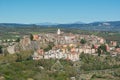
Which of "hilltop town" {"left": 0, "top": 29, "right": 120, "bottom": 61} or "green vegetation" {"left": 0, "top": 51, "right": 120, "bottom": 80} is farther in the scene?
"hilltop town" {"left": 0, "top": 29, "right": 120, "bottom": 61}

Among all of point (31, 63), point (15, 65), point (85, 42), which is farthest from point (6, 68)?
point (85, 42)

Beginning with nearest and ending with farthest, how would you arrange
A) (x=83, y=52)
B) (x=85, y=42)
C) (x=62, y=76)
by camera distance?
(x=62, y=76), (x=83, y=52), (x=85, y=42)

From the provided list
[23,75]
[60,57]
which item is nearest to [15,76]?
[23,75]

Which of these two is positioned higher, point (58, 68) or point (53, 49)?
point (53, 49)

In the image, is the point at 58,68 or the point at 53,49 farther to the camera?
the point at 53,49

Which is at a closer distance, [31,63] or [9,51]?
[31,63]

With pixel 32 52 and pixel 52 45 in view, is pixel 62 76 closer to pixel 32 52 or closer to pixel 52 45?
pixel 32 52

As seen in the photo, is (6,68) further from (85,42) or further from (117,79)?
(85,42)

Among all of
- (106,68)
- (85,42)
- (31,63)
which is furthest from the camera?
(85,42)

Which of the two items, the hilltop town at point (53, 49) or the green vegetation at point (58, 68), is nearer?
the green vegetation at point (58, 68)
